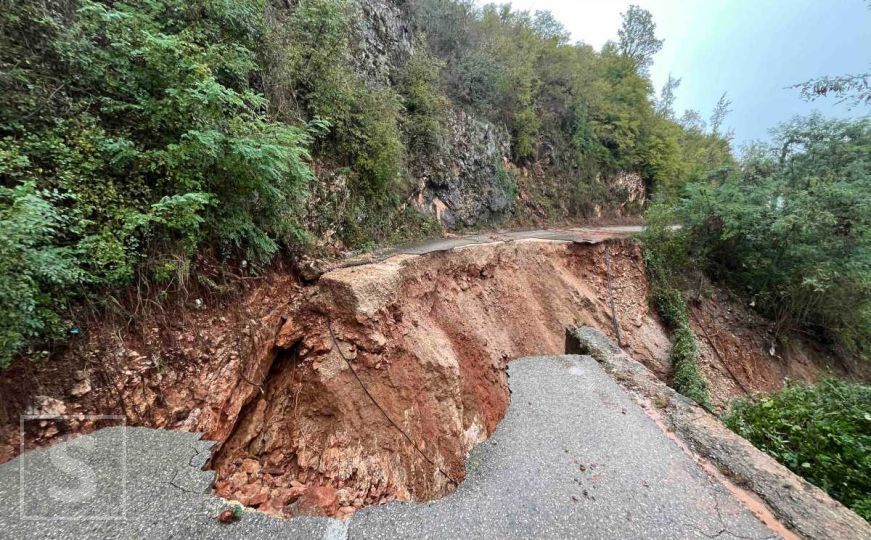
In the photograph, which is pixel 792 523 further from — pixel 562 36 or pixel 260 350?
pixel 562 36

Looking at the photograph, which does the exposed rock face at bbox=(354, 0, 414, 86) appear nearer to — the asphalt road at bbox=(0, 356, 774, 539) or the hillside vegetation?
the hillside vegetation

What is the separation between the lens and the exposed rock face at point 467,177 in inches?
480

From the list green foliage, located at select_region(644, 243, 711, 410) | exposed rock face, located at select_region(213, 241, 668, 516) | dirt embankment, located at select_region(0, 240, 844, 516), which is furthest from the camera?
green foliage, located at select_region(644, 243, 711, 410)

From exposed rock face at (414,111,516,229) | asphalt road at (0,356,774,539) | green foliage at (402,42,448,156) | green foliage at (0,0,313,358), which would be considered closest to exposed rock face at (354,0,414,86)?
green foliage at (402,42,448,156)

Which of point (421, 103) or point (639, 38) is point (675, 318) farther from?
point (639, 38)

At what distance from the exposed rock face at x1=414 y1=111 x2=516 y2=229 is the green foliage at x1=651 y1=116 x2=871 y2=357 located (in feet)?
23.1

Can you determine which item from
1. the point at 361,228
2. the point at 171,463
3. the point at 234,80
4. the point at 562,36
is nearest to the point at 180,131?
the point at 234,80

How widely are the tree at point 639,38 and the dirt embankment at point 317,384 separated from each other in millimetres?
29963

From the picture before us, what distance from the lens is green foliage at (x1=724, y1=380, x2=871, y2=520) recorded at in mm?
3666

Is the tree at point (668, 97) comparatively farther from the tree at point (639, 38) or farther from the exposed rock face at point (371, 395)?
the exposed rock face at point (371, 395)

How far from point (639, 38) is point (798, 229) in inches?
972

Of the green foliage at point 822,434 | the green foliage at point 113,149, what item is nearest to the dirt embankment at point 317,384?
the green foliage at point 113,149

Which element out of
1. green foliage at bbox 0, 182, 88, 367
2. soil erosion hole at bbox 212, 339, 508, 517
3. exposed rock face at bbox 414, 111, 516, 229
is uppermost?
exposed rock face at bbox 414, 111, 516, 229

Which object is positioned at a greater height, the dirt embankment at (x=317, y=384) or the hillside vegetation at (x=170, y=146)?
the hillside vegetation at (x=170, y=146)
